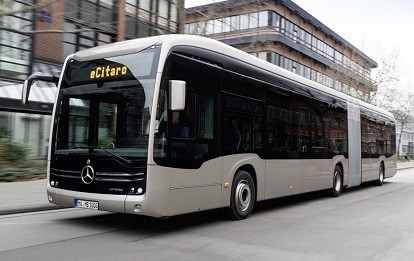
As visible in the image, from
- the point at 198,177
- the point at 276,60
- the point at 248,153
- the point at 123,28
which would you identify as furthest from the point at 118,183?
the point at 276,60

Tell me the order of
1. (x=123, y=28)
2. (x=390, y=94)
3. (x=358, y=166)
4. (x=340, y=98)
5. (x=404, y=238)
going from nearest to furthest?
1. (x=404, y=238)
2. (x=340, y=98)
3. (x=358, y=166)
4. (x=123, y=28)
5. (x=390, y=94)

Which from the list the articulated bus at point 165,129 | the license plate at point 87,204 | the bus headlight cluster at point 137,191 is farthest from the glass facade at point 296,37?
the bus headlight cluster at point 137,191

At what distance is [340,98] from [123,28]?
13.4m

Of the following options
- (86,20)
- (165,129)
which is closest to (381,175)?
(165,129)

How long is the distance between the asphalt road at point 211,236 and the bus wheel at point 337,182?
2946 mm

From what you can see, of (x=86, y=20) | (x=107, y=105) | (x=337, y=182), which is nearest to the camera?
(x=107, y=105)

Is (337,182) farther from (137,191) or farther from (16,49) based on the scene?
(16,49)

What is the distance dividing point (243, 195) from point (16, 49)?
14.9 metres

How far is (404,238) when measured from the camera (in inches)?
277

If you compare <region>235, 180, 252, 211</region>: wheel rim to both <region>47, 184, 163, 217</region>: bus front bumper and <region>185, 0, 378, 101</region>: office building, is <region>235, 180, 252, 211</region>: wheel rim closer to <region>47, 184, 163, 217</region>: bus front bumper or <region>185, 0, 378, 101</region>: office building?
<region>47, 184, 163, 217</region>: bus front bumper

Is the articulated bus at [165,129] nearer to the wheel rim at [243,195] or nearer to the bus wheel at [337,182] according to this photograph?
the wheel rim at [243,195]

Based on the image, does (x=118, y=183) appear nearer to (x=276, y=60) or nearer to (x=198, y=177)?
(x=198, y=177)

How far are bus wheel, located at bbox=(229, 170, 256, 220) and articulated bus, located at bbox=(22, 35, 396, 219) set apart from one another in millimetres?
19

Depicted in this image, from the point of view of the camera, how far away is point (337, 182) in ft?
43.4
